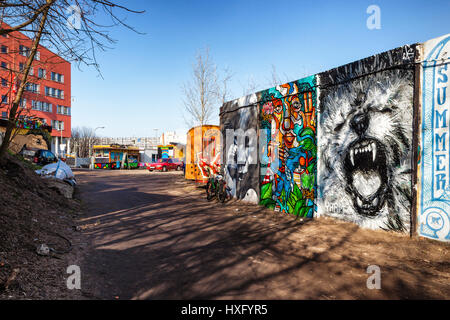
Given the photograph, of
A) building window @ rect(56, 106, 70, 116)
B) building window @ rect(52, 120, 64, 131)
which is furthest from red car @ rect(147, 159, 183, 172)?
building window @ rect(56, 106, 70, 116)

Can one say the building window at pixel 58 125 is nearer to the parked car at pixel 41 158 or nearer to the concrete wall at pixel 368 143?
the parked car at pixel 41 158

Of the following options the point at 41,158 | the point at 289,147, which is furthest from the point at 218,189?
the point at 41,158

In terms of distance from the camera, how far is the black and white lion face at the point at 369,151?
5309mm

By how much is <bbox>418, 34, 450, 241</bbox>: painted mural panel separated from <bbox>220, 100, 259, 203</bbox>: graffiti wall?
17.6 feet

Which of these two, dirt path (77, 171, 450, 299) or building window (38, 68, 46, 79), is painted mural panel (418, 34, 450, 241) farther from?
building window (38, 68, 46, 79)

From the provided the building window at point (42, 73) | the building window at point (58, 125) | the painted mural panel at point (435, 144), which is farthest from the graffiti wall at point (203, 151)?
the building window at point (58, 125)

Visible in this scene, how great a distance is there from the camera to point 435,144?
15.9 feet

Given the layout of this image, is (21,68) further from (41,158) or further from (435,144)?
(41,158)

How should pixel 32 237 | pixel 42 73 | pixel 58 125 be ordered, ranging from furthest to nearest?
pixel 58 125 < pixel 42 73 < pixel 32 237

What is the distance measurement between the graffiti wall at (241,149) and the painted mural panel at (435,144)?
17.6ft

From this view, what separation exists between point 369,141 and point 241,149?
5.49 meters

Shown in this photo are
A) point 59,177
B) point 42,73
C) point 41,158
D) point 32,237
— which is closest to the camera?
point 32,237

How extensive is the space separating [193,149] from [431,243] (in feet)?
44.0
